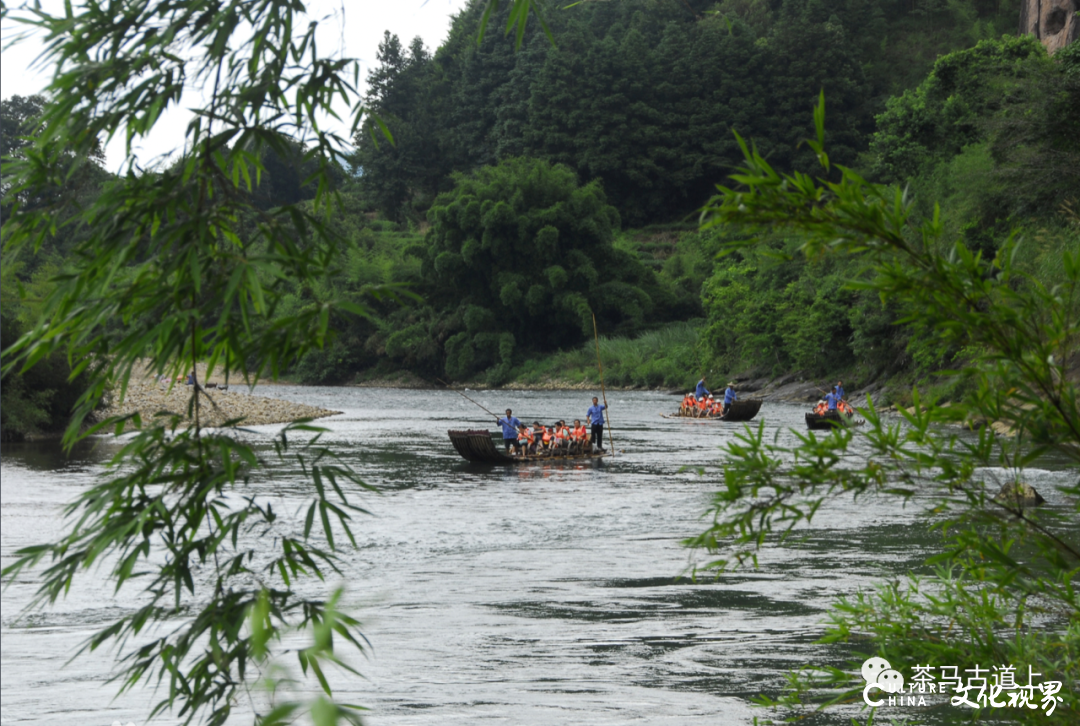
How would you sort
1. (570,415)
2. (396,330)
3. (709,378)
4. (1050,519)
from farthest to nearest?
(396,330)
(709,378)
(570,415)
(1050,519)

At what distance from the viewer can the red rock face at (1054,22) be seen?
1586 inches

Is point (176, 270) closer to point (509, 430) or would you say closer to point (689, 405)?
point (509, 430)

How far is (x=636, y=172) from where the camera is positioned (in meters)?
69.8

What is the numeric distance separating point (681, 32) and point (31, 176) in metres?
76.1

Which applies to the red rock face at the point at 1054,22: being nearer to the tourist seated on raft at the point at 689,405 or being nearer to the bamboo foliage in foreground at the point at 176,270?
the tourist seated on raft at the point at 689,405

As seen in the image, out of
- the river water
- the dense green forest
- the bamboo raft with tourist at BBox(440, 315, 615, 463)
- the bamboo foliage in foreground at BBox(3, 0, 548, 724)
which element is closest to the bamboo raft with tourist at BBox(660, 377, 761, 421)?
the dense green forest

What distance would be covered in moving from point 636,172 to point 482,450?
162 feet

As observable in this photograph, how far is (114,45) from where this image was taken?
3156 mm

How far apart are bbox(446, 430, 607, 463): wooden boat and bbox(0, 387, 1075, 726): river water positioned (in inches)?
25.6

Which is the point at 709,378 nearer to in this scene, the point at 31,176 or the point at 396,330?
the point at 396,330

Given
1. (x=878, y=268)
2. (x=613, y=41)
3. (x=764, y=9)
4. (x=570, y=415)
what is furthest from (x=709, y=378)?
(x=878, y=268)

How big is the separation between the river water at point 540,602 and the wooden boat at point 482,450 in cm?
65

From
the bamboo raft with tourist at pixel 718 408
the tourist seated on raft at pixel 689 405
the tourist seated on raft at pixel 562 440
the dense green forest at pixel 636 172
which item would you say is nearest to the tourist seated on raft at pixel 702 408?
the bamboo raft with tourist at pixel 718 408

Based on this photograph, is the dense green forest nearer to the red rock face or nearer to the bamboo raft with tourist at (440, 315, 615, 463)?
the red rock face
